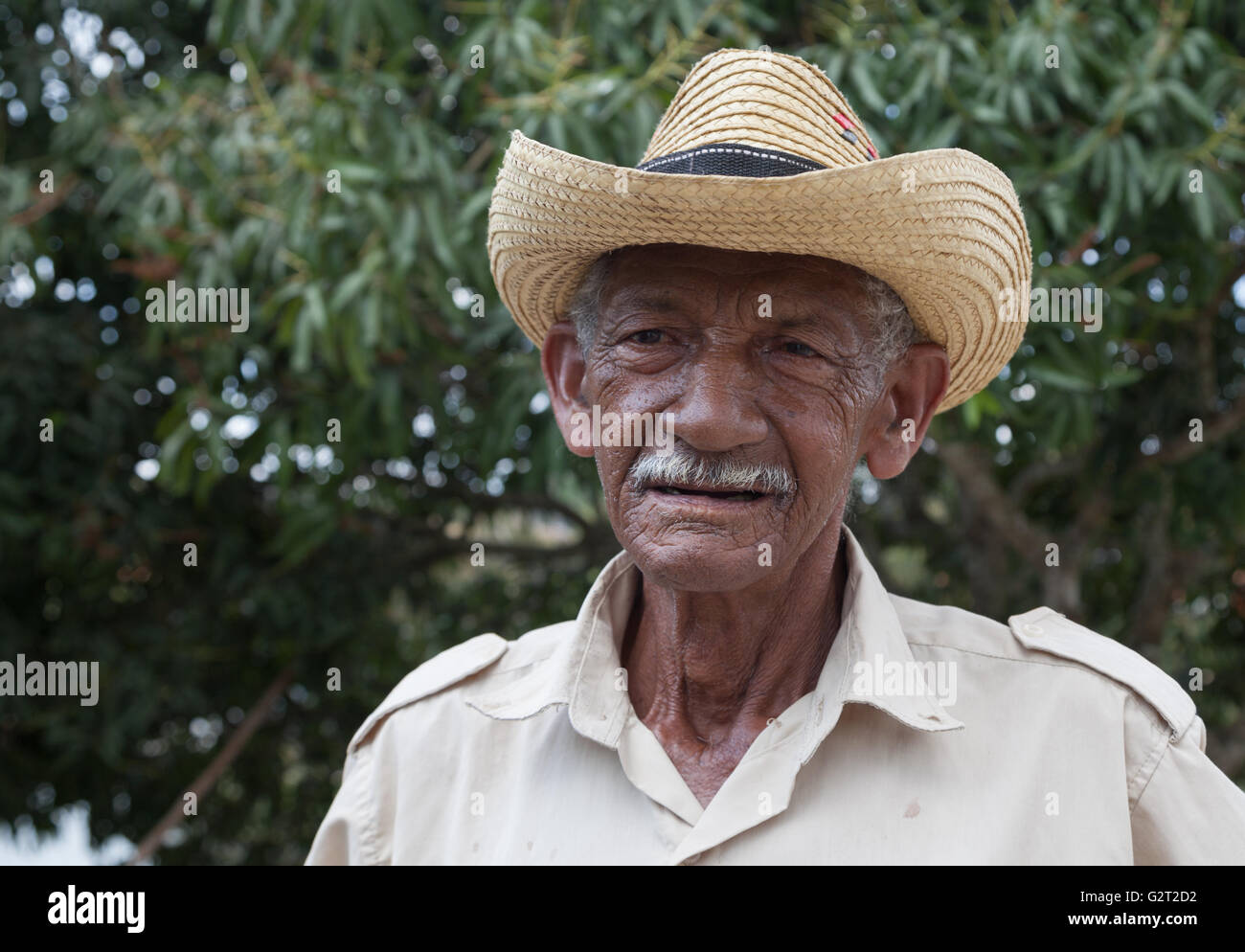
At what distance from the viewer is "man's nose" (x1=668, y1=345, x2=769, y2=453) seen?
4.73 feet

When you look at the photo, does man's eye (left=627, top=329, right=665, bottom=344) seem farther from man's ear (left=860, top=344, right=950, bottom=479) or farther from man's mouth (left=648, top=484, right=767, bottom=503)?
man's ear (left=860, top=344, right=950, bottom=479)

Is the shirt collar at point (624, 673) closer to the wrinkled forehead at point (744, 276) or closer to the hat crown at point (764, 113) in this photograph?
the wrinkled forehead at point (744, 276)

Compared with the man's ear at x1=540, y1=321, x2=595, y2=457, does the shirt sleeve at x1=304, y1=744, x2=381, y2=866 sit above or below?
below

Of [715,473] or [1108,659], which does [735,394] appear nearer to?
[715,473]

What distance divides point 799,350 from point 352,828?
2.75 feet

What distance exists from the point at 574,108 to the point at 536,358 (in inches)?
22.3

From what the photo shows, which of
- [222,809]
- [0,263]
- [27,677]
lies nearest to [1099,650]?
[0,263]

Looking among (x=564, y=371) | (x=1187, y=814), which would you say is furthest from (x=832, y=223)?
(x=1187, y=814)

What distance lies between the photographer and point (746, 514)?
57.5 inches

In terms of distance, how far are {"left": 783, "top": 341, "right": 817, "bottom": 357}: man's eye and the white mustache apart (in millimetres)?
137

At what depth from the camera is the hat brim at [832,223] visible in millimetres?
1405

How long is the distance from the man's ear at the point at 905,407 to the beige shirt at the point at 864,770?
12 cm

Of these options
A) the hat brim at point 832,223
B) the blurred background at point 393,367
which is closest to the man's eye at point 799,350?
the hat brim at point 832,223

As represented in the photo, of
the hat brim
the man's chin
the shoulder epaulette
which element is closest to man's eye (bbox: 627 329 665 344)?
the hat brim
